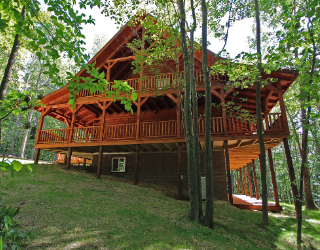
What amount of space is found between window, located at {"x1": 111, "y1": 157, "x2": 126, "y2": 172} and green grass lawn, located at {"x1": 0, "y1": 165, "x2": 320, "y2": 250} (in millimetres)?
5350

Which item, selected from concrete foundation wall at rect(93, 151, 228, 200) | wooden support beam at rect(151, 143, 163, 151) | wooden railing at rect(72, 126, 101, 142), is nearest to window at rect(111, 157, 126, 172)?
concrete foundation wall at rect(93, 151, 228, 200)

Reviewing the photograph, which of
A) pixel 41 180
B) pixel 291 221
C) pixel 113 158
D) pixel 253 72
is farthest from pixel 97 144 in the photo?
pixel 291 221

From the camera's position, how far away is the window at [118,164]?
1544 cm

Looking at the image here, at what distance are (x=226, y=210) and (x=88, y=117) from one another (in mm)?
15106

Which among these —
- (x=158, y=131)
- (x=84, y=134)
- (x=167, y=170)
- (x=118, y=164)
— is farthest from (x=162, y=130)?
(x=84, y=134)

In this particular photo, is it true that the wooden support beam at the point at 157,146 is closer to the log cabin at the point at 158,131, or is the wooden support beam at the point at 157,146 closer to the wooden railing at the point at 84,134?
the log cabin at the point at 158,131

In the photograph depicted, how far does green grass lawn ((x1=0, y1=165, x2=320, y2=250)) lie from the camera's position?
15.6 ft

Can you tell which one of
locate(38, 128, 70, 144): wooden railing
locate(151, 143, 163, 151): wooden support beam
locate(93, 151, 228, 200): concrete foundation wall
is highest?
locate(38, 128, 70, 144): wooden railing

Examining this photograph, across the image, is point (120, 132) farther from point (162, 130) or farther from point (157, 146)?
point (162, 130)

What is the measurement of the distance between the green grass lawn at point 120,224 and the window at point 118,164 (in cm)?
535

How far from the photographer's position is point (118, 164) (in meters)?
15.6

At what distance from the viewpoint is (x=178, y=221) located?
643 centimetres

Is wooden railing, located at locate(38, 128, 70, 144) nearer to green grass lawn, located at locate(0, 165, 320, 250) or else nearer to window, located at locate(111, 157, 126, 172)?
window, located at locate(111, 157, 126, 172)

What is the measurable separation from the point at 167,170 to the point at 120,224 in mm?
8512
